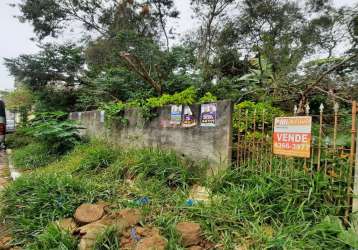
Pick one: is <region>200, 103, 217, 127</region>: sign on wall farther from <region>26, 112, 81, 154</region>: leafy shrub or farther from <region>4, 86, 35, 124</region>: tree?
<region>4, 86, 35, 124</region>: tree

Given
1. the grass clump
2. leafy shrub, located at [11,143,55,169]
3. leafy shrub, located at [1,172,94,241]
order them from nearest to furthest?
leafy shrub, located at [1,172,94,241] < the grass clump < leafy shrub, located at [11,143,55,169]

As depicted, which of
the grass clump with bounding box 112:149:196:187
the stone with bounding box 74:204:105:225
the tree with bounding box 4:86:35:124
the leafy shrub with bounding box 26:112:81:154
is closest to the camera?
the stone with bounding box 74:204:105:225

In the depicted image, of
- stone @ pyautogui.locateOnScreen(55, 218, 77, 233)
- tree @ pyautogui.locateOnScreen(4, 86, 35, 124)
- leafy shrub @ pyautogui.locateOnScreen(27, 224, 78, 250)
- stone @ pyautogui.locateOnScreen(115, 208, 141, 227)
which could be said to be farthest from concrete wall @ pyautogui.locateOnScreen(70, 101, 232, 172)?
tree @ pyautogui.locateOnScreen(4, 86, 35, 124)

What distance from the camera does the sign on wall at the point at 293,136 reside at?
2.98 meters

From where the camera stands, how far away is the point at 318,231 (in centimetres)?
233

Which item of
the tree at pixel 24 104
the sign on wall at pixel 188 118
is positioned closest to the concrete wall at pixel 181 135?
the sign on wall at pixel 188 118

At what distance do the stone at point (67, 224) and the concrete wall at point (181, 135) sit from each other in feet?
6.88

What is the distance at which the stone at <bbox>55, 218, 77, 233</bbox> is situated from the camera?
268 centimetres

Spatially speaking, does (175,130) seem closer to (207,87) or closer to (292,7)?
(207,87)

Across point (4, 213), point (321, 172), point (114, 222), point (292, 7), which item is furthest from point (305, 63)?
point (4, 213)

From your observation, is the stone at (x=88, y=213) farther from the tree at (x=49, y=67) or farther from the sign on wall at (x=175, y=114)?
the tree at (x=49, y=67)

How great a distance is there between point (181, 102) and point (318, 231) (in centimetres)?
302

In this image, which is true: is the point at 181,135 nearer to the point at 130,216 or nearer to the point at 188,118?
the point at 188,118

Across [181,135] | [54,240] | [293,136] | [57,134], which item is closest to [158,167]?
[181,135]
